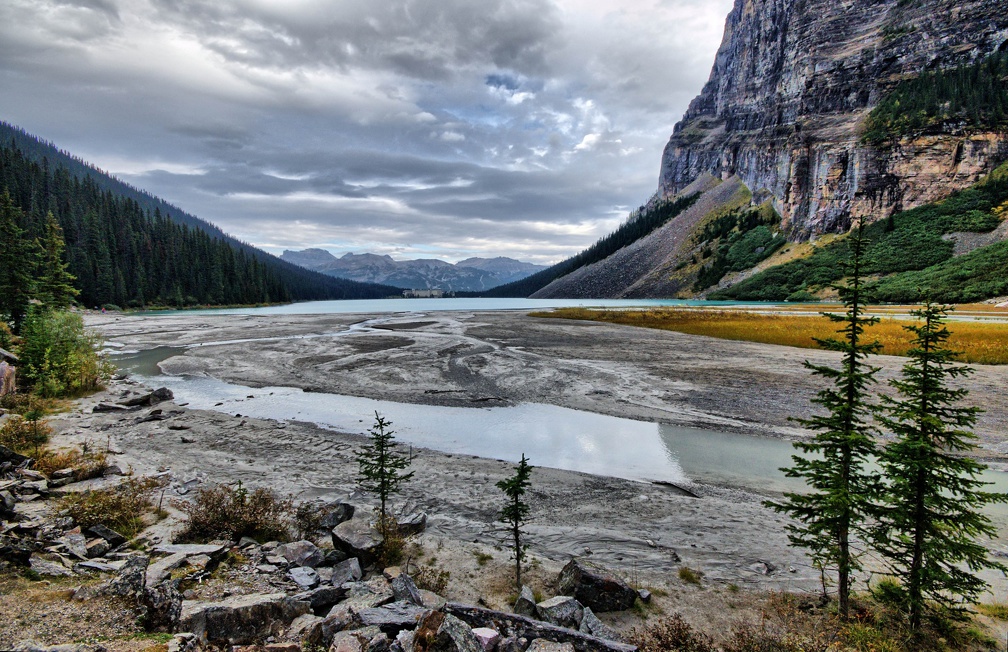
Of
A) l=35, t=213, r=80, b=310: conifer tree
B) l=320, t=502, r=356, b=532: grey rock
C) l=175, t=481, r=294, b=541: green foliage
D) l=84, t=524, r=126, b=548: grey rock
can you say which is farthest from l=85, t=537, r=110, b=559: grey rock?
l=35, t=213, r=80, b=310: conifer tree

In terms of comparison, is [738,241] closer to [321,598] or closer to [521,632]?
[521,632]

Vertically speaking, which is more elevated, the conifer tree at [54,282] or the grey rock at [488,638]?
the conifer tree at [54,282]

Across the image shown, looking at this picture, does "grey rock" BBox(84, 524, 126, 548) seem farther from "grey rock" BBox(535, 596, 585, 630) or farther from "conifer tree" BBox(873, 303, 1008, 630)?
"conifer tree" BBox(873, 303, 1008, 630)

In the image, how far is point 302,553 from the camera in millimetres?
7953

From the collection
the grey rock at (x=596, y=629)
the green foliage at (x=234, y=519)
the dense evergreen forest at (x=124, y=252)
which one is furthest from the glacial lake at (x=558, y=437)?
the dense evergreen forest at (x=124, y=252)

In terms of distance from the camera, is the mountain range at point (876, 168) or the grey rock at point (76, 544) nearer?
the grey rock at point (76, 544)

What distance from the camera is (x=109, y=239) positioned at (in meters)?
106

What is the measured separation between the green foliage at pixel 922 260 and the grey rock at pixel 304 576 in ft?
323

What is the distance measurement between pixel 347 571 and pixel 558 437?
10.9 m

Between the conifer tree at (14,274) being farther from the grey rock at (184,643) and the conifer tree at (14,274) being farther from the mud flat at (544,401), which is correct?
the grey rock at (184,643)

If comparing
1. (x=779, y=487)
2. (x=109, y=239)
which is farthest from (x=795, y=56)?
(x=109, y=239)

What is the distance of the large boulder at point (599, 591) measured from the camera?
23.0 feet

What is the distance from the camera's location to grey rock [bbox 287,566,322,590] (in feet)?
23.2

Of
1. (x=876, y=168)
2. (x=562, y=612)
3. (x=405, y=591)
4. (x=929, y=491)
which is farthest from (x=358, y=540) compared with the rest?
(x=876, y=168)
